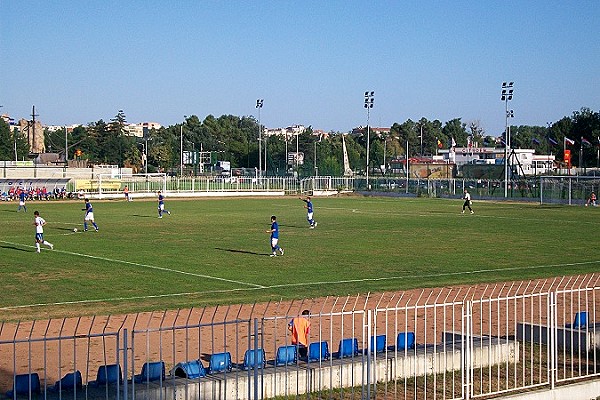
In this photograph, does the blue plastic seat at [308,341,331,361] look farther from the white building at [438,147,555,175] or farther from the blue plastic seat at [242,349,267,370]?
the white building at [438,147,555,175]

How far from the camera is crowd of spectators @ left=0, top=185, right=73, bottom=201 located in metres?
89.2

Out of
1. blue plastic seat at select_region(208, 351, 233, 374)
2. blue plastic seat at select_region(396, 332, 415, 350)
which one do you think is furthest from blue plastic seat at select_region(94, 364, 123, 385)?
blue plastic seat at select_region(396, 332, 415, 350)

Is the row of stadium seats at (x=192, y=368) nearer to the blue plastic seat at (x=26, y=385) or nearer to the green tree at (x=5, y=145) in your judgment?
the blue plastic seat at (x=26, y=385)

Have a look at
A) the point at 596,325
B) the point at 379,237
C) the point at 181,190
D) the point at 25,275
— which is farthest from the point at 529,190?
the point at 596,325

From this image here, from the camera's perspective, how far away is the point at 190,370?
12680 millimetres

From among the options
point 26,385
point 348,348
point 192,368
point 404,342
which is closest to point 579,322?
point 404,342

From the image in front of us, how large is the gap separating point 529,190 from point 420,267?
6186 centimetres

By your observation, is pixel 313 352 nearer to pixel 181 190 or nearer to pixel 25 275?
pixel 25 275

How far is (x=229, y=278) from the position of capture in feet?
91.4

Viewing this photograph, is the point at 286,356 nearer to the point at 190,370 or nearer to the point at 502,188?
the point at 190,370

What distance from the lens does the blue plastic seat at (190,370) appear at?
1264 cm

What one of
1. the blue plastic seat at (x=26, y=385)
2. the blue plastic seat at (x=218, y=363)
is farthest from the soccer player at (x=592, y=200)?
the blue plastic seat at (x=26, y=385)

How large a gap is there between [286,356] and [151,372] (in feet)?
6.62

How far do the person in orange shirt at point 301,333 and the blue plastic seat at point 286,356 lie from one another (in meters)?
0.43
